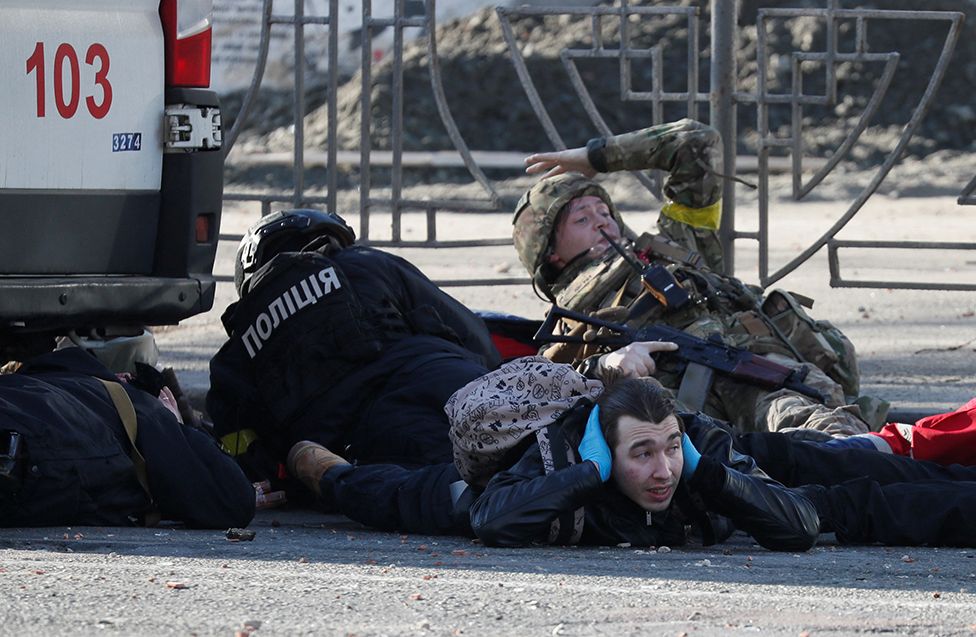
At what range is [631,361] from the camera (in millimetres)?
5594

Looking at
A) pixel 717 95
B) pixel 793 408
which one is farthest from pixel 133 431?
pixel 717 95

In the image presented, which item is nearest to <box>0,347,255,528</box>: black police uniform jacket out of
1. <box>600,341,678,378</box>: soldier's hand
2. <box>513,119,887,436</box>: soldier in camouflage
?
<box>600,341,678,378</box>: soldier's hand

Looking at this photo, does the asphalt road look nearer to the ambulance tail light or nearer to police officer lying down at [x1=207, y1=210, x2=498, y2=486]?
police officer lying down at [x1=207, y1=210, x2=498, y2=486]

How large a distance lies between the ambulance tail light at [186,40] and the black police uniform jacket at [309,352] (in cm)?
67

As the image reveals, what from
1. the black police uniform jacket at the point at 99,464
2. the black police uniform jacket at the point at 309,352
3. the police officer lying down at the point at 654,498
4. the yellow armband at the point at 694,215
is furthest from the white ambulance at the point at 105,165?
the yellow armband at the point at 694,215

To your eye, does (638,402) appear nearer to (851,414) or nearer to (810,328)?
(851,414)

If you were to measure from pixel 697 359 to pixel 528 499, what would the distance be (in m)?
1.81

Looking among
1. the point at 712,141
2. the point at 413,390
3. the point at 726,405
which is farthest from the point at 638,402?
the point at 712,141

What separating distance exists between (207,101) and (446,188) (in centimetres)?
1341

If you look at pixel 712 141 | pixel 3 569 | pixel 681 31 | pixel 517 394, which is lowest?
pixel 3 569

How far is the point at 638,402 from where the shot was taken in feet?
14.4

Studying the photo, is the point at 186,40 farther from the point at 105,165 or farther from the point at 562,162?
the point at 562,162

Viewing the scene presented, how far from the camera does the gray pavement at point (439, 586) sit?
11.3 ft

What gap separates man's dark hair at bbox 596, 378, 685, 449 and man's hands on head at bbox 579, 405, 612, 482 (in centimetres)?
1
